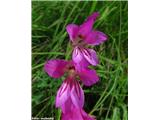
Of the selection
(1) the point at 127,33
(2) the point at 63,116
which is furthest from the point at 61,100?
(1) the point at 127,33

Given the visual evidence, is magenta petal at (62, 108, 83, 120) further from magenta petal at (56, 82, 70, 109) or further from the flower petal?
the flower petal

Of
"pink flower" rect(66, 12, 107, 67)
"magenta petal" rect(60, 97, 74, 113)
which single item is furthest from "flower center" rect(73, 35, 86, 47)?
"magenta petal" rect(60, 97, 74, 113)

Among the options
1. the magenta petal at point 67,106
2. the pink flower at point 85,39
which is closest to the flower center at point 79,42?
the pink flower at point 85,39

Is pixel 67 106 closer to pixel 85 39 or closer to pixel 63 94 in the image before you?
pixel 63 94

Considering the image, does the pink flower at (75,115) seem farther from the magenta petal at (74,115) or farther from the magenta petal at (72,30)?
the magenta petal at (72,30)

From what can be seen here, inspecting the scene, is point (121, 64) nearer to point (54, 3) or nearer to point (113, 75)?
point (113, 75)
